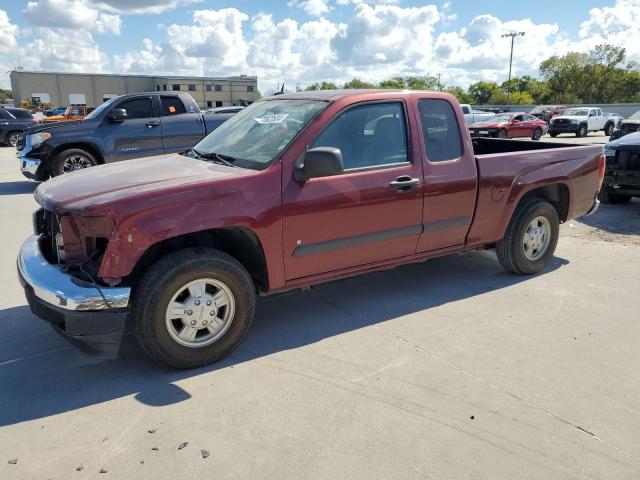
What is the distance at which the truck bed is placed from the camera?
15.8 ft

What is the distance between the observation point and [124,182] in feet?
11.7

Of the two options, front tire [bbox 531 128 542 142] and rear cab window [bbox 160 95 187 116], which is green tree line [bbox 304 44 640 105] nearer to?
front tire [bbox 531 128 542 142]

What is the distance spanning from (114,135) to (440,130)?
297 inches

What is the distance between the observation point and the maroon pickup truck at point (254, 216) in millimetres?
3232

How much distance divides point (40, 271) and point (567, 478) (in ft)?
10.6

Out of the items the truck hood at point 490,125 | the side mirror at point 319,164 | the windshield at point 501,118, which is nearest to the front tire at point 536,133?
the windshield at point 501,118

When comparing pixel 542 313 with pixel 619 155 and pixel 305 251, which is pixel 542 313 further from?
pixel 619 155

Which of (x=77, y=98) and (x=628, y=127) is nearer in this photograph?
(x=628, y=127)

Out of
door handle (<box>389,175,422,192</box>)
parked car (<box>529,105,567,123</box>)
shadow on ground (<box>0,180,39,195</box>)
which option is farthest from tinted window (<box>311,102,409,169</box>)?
parked car (<box>529,105,567,123</box>)

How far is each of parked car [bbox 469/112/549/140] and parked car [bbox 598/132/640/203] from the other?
1466 cm

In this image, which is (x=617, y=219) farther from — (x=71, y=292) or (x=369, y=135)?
(x=71, y=292)

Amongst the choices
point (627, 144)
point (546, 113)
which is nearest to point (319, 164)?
point (627, 144)

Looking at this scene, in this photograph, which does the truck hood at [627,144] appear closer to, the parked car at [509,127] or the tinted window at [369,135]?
the tinted window at [369,135]

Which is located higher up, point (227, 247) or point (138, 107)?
point (138, 107)
